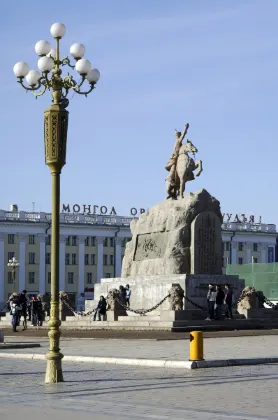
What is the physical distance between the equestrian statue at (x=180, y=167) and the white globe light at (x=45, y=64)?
21.3m

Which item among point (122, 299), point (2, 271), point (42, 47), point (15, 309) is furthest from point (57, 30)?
point (2, 271)

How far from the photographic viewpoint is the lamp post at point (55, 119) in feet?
50.9

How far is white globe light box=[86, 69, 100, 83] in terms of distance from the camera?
16.9m

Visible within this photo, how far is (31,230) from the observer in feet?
357

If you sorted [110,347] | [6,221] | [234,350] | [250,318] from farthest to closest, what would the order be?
[6,221], [250,318], [110,347], [234,350]

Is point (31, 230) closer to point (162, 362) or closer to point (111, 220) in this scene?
point (111, 220)

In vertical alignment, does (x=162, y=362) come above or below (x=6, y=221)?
below

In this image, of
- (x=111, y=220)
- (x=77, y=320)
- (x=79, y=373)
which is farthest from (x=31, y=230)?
(x=79, y=373)

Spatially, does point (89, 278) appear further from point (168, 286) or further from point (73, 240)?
point (168, 286)

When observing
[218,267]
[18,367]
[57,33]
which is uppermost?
[57,33]

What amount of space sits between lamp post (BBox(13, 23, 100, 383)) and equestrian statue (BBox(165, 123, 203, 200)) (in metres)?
20.5

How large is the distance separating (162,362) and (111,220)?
9675cm

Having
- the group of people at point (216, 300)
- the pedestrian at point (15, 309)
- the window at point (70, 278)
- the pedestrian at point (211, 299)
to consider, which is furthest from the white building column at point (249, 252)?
the pedestrian at point (211, 299)

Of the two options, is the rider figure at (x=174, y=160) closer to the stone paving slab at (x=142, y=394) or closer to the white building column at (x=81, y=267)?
the stone paving slab at (x=142, y=394)
